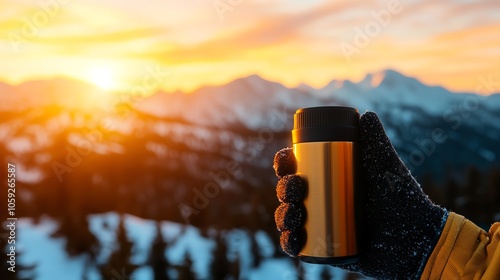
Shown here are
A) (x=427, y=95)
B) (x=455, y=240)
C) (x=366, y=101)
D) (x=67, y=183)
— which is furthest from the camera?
(x=427, y=95)

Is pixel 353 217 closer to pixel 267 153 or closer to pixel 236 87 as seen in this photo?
pixel 267 153

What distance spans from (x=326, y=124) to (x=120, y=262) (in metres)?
3.16

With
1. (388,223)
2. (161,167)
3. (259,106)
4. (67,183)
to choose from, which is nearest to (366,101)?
(259,106)

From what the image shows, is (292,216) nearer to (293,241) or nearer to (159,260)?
(293,241)

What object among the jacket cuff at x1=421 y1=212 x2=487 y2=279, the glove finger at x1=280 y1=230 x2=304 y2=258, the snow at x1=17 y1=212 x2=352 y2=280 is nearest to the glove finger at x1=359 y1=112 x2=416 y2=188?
the jacket cuff at x1=421 y1=212 x2=487 y2=279

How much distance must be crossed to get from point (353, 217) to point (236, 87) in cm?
520

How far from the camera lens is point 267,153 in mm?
5039

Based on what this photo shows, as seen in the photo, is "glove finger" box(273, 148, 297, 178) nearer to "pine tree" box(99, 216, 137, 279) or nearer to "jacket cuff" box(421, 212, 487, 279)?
"jacket cuff" box(421, 212, 487, 279)

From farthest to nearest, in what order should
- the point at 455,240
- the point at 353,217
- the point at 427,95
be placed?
1. the point at 427,95
2. the point at 353,217
3. the point at 455,240

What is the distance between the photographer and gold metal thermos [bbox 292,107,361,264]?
144 cm

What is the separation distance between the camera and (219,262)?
4188 mm

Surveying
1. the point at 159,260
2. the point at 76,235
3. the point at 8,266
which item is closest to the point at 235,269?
the point at 159,260

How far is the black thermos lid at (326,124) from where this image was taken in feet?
4.68

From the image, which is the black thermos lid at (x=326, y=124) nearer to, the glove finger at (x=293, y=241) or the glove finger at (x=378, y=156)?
the glove finger at (x=378, y=156)
